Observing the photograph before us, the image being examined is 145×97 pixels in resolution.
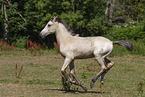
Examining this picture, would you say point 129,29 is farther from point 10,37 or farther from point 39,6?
point 10,37

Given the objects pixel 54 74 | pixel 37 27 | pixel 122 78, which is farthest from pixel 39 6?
pixel 122 78

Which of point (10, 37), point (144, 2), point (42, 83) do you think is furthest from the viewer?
point (144, 2)

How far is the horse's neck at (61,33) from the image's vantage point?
30.5 feet

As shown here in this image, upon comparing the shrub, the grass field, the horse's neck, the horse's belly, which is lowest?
the shrub

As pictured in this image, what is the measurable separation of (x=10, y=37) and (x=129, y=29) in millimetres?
11556

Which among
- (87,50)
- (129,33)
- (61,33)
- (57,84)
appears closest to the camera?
(87,50)

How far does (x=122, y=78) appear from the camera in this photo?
12.3m

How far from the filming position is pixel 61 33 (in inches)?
368

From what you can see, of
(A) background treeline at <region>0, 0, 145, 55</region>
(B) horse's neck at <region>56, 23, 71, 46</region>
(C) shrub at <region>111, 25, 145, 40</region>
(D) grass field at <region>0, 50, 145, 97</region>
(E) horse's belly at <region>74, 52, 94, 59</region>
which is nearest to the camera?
(D) grass field at <region>0, 50, 145, 97</region>

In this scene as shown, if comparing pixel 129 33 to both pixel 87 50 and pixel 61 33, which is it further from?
pixel 87 50

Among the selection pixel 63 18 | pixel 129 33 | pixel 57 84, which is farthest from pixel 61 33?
Result: pixel 129 33

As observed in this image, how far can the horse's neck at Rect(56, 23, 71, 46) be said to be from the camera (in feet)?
30.5

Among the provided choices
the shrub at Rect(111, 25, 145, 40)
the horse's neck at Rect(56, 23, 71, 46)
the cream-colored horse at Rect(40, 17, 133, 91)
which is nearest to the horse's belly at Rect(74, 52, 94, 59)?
the cream-colored horse at Rect(40, 17, 133, 91)

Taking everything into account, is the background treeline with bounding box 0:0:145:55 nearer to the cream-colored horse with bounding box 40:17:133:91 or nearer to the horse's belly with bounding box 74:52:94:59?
the cream-colored horse with bounding box 40:17:133:91
